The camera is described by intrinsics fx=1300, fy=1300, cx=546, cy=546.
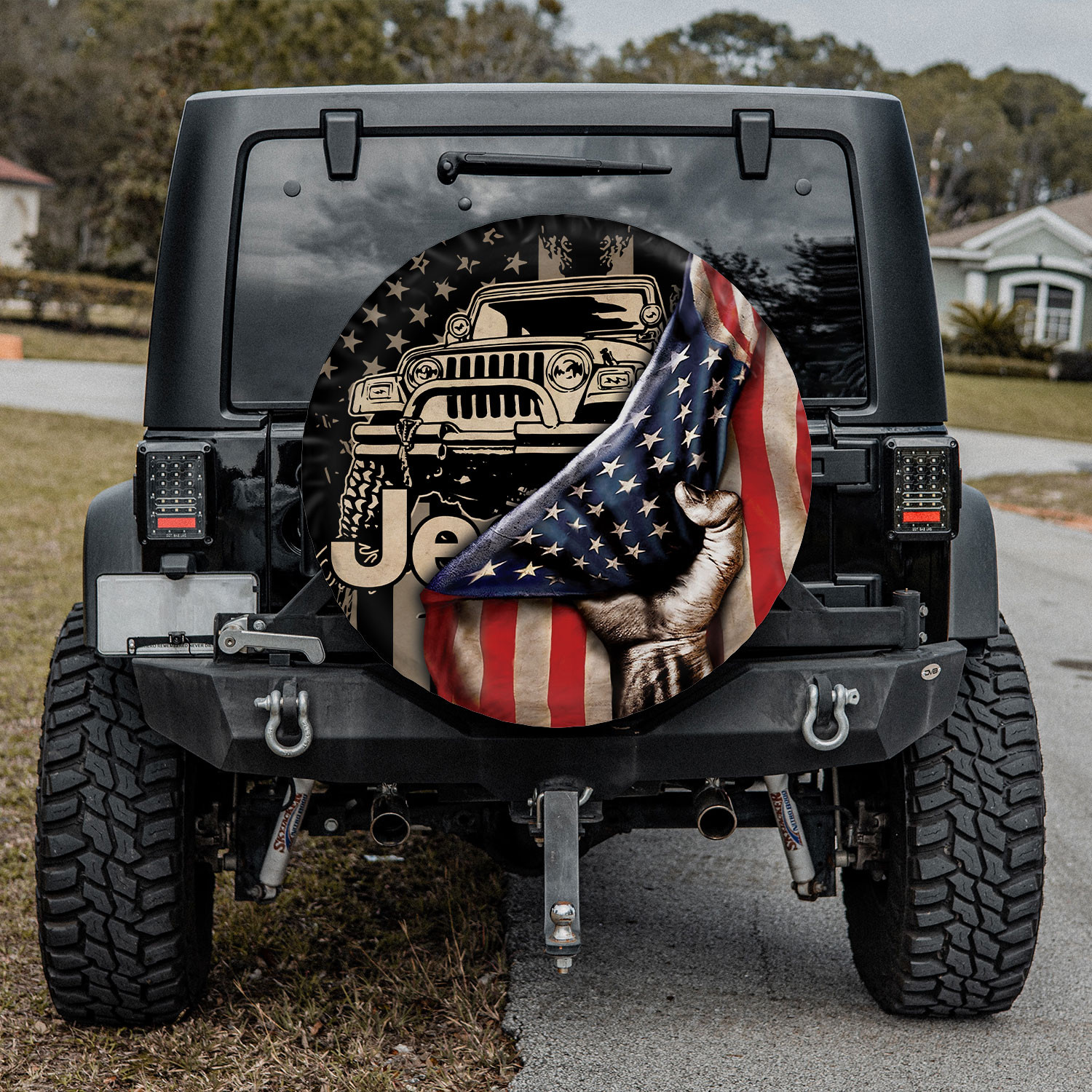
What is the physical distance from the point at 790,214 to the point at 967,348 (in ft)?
113

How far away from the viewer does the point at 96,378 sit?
23.2 m

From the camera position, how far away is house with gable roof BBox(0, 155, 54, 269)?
4544 centimetres

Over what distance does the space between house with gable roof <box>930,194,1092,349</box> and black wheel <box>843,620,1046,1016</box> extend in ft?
127

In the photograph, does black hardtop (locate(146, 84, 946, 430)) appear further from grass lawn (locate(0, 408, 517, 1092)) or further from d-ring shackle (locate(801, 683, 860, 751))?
grass lawn (locate(0, 408, 517, 1092))

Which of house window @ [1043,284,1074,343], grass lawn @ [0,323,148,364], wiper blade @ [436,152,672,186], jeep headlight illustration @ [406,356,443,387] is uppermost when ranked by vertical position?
house window @ [1043,284,1074,343]

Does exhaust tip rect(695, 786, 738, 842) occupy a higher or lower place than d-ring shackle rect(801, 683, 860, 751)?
lower

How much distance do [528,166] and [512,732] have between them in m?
1.18

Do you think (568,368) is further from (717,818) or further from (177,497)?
(717,818)

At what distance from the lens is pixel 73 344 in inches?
1153

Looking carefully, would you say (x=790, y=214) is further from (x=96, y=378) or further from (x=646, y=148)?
(x=96, y=378)

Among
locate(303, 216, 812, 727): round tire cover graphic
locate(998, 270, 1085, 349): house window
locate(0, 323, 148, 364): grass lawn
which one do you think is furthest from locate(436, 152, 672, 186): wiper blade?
locate(998, 270, 1085, 349): house window

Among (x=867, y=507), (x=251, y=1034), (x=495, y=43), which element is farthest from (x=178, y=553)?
(x=495, y=43)

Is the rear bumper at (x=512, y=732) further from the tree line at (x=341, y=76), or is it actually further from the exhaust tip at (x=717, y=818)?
the tree line at (x=341, y=76)

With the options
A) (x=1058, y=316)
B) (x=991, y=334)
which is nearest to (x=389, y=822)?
(x=991, y=334)
